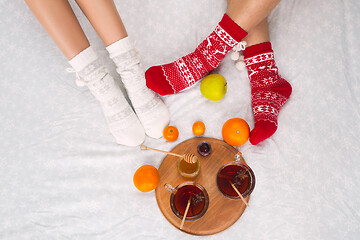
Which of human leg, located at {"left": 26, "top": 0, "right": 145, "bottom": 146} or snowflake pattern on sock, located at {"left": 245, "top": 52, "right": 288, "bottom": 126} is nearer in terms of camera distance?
human leg, located at {"left": 26, "top": 0, "right": 145, "bottom": 146}

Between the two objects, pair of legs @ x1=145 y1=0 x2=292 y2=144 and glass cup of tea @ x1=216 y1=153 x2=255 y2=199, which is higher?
pair of legs @ x1=145 y1=0 x2=292 y2=144

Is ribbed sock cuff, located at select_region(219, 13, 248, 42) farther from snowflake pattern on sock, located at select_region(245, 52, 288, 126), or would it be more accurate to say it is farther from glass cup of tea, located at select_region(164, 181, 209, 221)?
glass cup of tea, located at select_region(164, 181, 209, 221)

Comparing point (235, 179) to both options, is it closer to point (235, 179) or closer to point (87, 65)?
point (235, 179)

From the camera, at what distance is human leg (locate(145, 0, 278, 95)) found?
679 millimetres

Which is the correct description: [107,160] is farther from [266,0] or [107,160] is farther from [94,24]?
[266,0]

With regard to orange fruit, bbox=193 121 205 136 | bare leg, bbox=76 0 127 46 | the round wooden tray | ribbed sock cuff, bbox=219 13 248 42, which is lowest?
the round wooden tray

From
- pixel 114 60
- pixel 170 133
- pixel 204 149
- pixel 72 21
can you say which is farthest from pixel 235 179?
pixel 72 21

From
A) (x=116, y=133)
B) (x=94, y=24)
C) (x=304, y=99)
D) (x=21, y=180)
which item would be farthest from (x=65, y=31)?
(x=304, y=99)

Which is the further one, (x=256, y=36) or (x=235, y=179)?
(x=256, y=36)

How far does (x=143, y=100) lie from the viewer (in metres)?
0.79

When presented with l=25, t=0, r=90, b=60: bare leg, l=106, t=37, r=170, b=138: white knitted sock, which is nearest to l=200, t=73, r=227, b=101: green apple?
l=106, t=37, r=170, b=138: white knitted sock

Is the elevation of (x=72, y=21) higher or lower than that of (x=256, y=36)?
higher

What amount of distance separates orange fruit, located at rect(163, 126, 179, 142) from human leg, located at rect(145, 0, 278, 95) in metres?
0.11

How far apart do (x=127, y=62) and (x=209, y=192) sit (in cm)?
41
